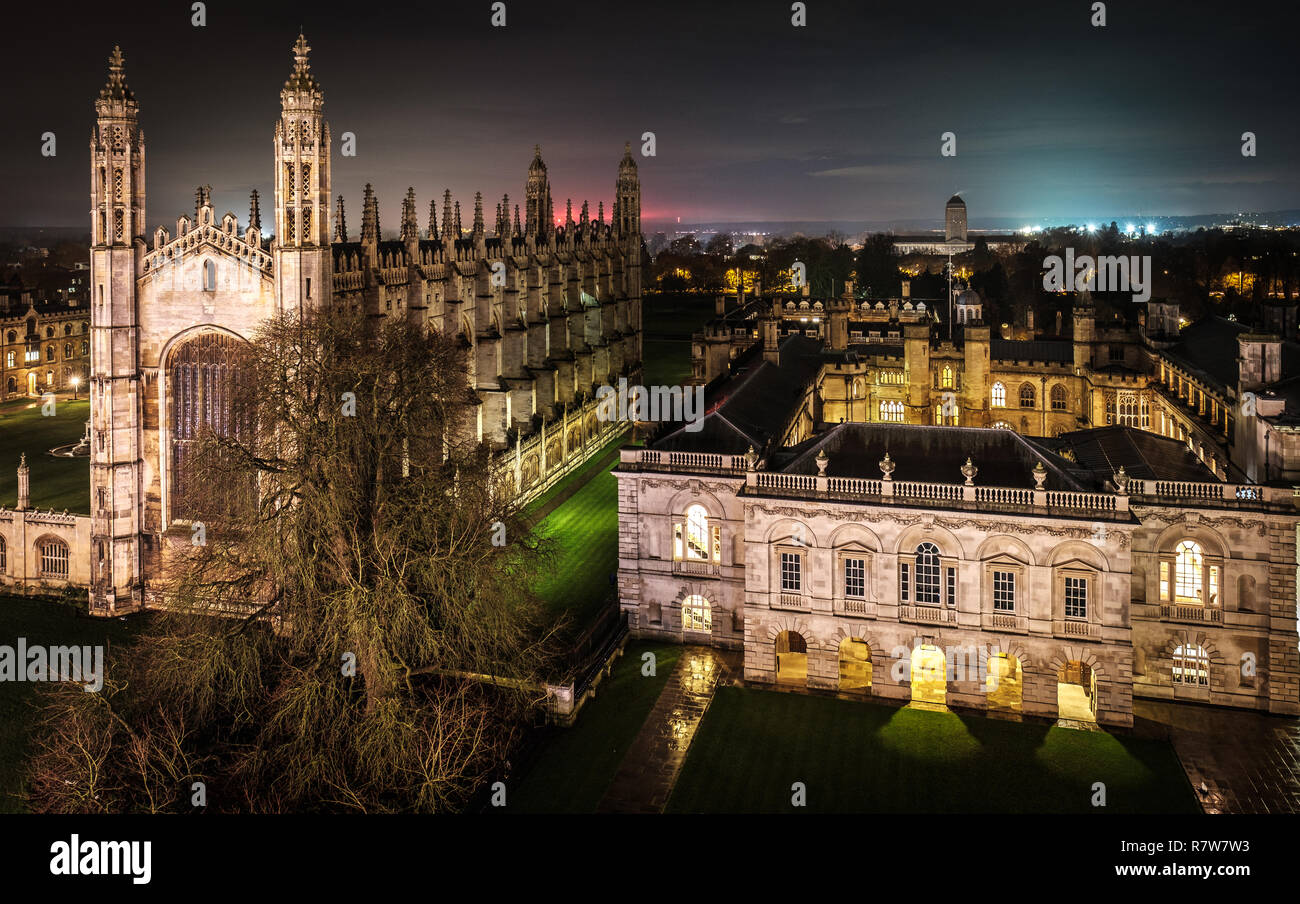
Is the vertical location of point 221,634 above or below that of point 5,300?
below

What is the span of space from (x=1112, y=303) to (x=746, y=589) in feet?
275

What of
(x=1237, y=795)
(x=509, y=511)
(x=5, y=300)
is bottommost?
(x=1237, y=795)

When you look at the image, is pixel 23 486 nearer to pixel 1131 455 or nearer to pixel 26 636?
pixel 26 636

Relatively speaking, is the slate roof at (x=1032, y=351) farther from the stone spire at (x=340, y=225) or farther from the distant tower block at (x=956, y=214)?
the distant tower block at (x=956, y=214)

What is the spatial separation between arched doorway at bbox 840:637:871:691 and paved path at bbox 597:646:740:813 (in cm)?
381

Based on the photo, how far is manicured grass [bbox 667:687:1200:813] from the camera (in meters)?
29.0

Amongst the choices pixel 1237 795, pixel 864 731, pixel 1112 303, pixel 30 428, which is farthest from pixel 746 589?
pixel 1112 303

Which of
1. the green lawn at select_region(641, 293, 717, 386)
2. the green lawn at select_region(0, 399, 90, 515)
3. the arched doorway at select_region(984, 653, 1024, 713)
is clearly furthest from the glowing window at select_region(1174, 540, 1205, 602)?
the green lawn at select_region(641, 293, 717, 386)

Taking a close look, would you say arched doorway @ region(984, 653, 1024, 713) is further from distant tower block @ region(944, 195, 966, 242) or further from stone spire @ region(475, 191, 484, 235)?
distant tower block @ region(944, 195, 966, 242)

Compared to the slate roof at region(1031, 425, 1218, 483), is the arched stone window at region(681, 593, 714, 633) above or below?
below

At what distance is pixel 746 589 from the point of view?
37.2m

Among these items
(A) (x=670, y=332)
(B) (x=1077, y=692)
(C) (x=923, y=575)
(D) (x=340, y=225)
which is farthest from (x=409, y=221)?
(A) (x=670, y=332)

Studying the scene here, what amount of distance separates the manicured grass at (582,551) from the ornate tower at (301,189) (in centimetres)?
1388

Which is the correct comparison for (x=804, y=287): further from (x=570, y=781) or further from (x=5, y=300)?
(x=570, y=781)
